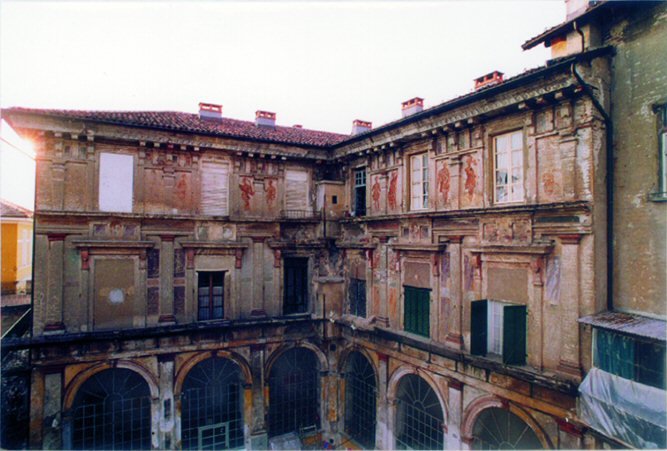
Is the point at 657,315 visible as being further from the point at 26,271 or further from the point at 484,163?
the point at 26,271

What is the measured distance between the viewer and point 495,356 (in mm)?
11227

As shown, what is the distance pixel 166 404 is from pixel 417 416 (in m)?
8.90

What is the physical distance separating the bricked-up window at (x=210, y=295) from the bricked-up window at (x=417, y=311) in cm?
706

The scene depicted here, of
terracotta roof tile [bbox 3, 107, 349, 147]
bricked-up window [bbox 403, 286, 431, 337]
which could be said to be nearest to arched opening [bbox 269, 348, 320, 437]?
bricked-up window [bbox 403, 286, 431, 337]

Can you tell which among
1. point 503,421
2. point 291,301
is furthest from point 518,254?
point 291,301

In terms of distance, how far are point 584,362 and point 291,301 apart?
35.7 ft

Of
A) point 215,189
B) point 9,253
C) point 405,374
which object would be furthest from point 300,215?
point 9,253

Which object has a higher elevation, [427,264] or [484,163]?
[484,163]

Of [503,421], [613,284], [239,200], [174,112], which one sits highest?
[174,112]

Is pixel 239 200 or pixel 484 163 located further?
pixel 239 200

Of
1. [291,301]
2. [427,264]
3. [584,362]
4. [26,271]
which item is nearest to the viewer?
[584,362]

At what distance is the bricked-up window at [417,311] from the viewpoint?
13.4m

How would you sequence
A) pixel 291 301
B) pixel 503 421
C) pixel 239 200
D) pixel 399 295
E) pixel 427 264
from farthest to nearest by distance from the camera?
pixel 291 301, pixel 239 200, pixel 399 295, pixel 427 264, pixel 503 421

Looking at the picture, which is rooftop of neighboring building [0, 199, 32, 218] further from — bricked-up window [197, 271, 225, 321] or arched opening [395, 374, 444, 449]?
arched opening [395, 374, 444, 449]
